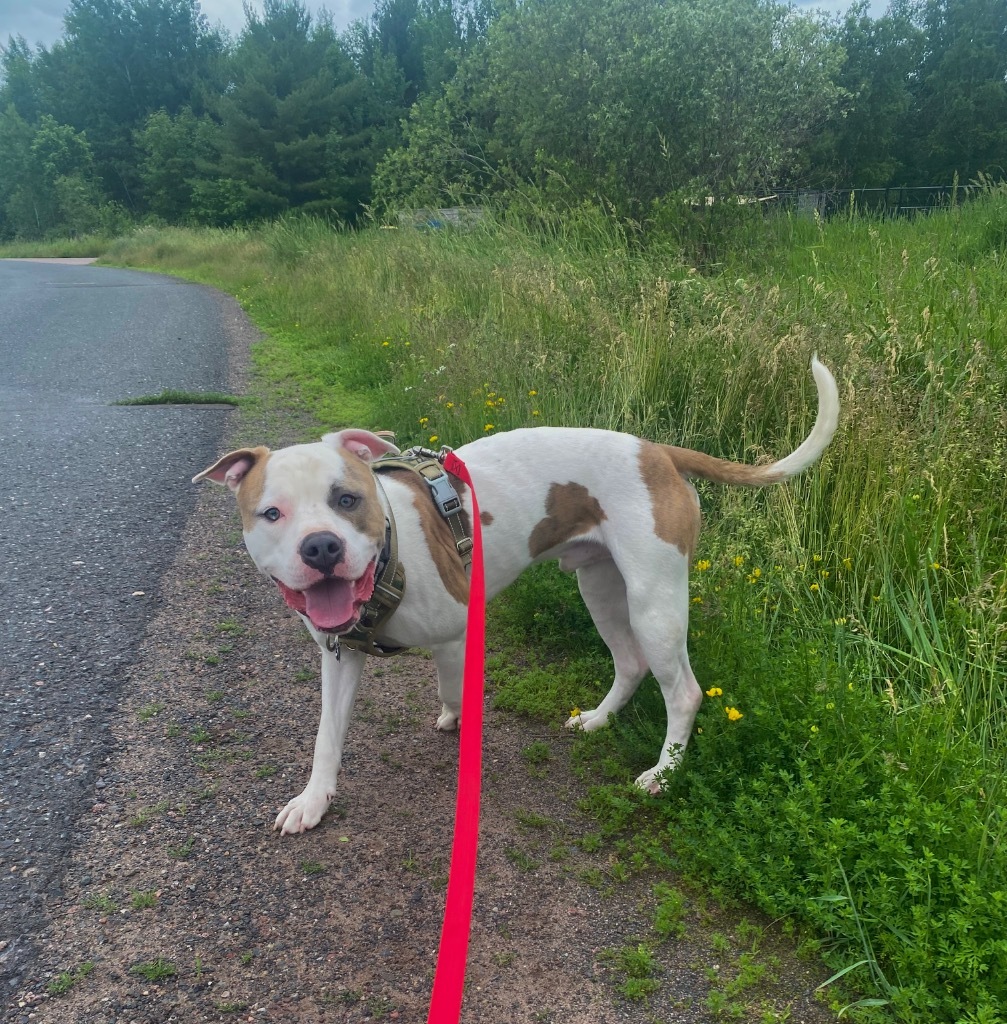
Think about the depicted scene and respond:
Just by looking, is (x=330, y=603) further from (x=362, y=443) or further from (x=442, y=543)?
(x=362, y=443)

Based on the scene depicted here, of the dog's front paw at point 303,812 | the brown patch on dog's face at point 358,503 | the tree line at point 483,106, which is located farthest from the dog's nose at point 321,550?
the tree line at point 483,106

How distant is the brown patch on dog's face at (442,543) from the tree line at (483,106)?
7920mm

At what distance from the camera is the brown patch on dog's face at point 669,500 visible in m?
2.90

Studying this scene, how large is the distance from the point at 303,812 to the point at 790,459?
2.16m

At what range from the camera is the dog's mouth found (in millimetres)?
2309

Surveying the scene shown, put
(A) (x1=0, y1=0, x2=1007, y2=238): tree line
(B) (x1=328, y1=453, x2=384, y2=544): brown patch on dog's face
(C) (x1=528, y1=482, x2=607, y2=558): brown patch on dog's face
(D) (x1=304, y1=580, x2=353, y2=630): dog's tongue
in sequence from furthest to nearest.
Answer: (A) (x1=0, y1=0, x2=1007, y2=238): tree line
(C) (x1=528, y1=482, x2=607, y2=558): brown patch on dog's face
(B) (x1=328, y1=453, x2=384, y2=544): brown patch on dog's face
(D) (x1=304, y1=580, x2=353, y2=630): dog's tongue

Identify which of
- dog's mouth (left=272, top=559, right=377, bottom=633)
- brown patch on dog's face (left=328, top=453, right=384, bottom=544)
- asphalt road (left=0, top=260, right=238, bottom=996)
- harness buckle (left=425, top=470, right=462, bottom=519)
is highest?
brown patch on dog's face (left=328, top=453, right=384, bottom=544)

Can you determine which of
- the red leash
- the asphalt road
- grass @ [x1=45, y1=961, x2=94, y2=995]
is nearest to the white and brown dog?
the red leash

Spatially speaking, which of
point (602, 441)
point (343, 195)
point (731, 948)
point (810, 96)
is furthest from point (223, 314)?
point (343, 195)

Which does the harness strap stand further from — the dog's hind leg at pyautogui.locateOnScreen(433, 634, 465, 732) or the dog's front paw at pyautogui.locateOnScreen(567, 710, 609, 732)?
the dog's front paw at pyautogui.locateOnScreen(567, 710, 609, 732)

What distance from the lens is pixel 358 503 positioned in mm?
2471

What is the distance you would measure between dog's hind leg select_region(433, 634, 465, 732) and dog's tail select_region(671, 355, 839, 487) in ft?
3.72

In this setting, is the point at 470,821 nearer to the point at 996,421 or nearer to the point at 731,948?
the point at 731,948

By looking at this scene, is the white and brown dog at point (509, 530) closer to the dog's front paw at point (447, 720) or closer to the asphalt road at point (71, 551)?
the dog's front paw at point (447, 720)
